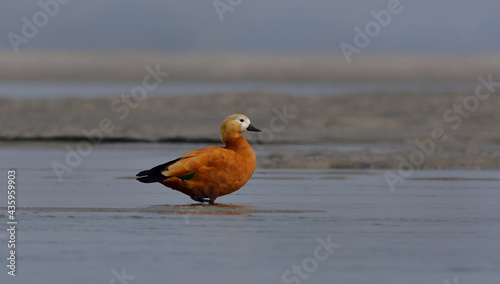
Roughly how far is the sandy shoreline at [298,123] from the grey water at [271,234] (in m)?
3.03

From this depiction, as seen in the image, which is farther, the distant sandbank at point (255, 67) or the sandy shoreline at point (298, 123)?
the distant sandbank at point (255, 67)

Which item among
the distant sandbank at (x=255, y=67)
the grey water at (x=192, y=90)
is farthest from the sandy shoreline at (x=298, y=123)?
the distant sandbank at (x=255, y=67)

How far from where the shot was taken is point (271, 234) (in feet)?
31.9

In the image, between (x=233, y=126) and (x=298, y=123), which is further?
(x=298, y=123)

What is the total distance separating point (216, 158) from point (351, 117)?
15377 mm

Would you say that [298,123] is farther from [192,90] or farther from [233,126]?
[192,90]

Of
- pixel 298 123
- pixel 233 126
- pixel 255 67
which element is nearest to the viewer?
pixel 233 126

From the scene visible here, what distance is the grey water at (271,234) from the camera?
8.15m

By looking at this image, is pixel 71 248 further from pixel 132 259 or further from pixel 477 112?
pixel 477 112

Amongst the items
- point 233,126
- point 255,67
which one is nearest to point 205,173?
point 233,126

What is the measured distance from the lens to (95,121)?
84.3 feet

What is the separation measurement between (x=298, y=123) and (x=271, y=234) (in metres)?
15.8

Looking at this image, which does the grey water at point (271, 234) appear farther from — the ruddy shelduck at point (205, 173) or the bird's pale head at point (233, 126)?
the bird's pale head at point (233, 126)

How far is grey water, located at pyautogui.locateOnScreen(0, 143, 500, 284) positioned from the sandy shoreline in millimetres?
3033
